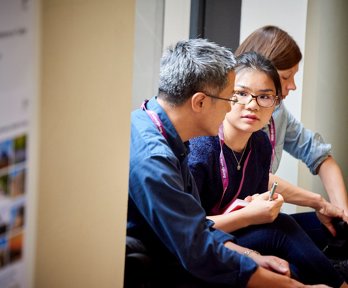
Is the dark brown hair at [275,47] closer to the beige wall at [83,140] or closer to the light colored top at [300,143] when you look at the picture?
the light colored top at [300,143]

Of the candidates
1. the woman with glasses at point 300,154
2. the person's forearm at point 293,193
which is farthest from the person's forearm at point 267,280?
the person's forearm at point 293,193

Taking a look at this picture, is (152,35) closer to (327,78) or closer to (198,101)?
(198,101)

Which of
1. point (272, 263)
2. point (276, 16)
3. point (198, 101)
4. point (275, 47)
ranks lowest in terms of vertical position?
point (272, 263)

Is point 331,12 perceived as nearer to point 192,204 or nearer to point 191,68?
point 191,68

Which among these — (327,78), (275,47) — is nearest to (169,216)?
(275,47)

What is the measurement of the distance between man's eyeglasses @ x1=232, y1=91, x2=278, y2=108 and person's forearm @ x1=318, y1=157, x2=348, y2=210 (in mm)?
784

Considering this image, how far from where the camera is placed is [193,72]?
1.97 metres

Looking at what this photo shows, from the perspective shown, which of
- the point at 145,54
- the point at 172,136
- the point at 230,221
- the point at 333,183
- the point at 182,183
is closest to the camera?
the point at 182,183

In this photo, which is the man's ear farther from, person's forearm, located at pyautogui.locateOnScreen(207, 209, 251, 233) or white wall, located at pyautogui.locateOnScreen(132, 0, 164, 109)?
white wall, located at pyautogui.locateOnScreen(132, 0, 164, 109)

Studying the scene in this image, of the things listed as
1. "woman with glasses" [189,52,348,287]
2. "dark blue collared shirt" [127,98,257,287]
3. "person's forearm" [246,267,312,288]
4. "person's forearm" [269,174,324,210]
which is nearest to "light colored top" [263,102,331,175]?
"person's forearm" [269,174,324,210]

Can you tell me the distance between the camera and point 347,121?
12.6ft

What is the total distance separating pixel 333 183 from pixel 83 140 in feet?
6.66

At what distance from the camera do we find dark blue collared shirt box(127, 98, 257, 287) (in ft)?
5.51

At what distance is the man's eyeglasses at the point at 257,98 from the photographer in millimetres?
2441
